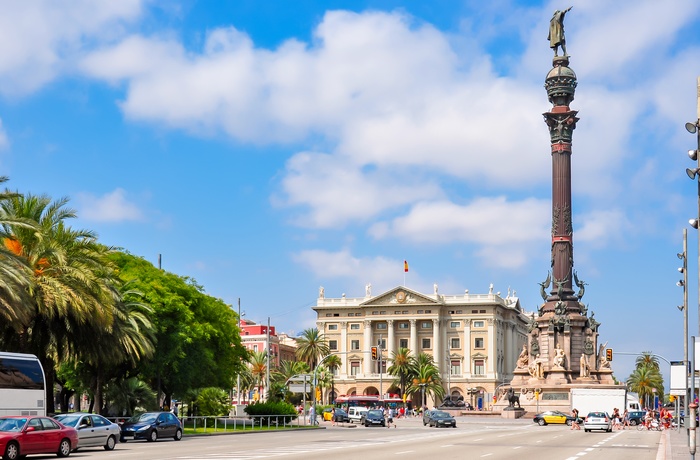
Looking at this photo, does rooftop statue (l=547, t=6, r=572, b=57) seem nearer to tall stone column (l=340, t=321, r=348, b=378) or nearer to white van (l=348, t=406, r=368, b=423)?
white van (l=348, t=406, r=368, b=423)

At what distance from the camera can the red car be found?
26288mm

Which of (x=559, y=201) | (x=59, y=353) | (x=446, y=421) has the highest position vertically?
(x=559, y=201)

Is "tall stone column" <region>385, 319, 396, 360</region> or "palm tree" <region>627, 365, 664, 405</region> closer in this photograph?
"tall stone column" <region>385, 319, 396, 360</region>

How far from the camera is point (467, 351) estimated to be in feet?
523

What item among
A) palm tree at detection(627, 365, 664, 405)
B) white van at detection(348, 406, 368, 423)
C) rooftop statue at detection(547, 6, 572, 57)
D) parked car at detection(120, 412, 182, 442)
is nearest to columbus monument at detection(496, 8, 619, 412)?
rooftop statue at detection(547, 6, 572, 57)

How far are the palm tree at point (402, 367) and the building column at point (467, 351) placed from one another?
41.7 feet

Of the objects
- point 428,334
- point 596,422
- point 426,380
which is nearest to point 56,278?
point 596,422

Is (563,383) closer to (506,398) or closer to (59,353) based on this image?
(506,398)

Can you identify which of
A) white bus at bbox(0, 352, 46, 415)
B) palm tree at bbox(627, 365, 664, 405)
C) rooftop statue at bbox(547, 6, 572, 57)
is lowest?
palm tree at bbox(627, 365, 664, 405)

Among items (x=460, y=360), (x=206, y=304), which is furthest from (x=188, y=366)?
(x=460, y=360)

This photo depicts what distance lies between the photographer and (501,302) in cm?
16275

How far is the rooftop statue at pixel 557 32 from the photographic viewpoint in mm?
92562

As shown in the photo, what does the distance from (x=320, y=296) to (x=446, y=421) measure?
105 meters

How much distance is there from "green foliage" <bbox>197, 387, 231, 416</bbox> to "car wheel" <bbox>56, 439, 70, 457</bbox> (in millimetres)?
35793
